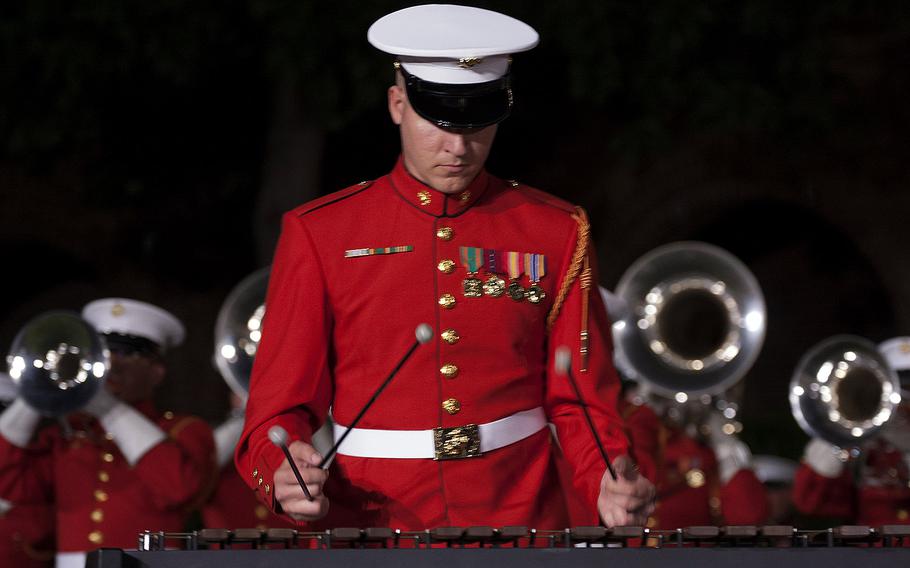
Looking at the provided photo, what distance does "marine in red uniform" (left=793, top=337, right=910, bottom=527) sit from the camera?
652 cm

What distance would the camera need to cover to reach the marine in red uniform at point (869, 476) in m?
6.52

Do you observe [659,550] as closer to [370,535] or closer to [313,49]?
[370,535]

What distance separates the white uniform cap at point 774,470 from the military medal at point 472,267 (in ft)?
17.9

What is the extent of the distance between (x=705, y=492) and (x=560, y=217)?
3695 millimetres

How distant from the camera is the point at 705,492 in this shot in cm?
673

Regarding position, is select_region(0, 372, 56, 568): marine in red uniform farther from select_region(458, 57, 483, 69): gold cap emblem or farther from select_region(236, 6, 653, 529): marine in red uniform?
select_region(458, 57, 483, 69): gold cap emblem

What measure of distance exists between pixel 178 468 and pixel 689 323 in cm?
245

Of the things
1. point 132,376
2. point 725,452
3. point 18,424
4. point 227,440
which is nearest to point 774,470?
point 725,452

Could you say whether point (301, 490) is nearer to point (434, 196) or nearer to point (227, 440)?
point (434, 196)

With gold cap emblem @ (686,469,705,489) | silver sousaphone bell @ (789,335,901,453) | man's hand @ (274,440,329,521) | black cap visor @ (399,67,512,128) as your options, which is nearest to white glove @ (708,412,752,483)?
gold cap emblem @ (686,469,705,489)

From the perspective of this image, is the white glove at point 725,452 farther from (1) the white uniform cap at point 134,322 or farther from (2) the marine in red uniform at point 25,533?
(2) the marine in red uniform at point 25,533

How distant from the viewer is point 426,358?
123 inches

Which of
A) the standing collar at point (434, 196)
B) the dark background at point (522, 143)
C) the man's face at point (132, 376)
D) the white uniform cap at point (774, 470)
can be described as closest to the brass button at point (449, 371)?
the standing collar at point (434, 196)

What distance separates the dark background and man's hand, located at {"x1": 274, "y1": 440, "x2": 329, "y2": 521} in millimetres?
6582
